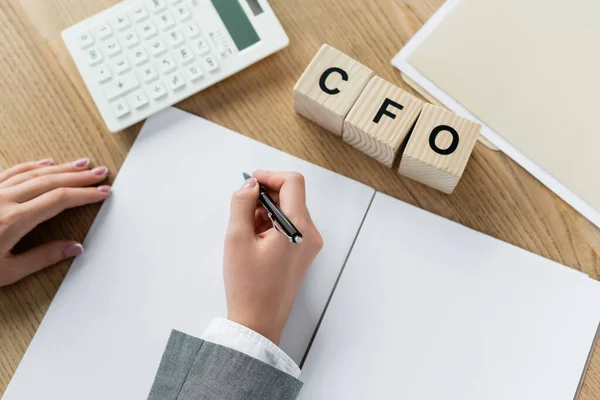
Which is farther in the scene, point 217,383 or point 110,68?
point 110,68

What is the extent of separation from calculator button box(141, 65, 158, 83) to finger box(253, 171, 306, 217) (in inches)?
6.9

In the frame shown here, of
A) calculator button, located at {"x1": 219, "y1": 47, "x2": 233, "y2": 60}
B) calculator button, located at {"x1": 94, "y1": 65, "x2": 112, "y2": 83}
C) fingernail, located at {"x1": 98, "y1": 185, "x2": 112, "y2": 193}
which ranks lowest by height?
fingernail, located at {"x1": 98, "y1": 185, "x2": 112, "y2": 193}

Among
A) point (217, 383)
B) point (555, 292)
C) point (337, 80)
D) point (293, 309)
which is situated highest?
point (337, 80)

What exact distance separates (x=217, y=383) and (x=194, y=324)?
0.34ft

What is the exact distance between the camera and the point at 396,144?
1.86 feet

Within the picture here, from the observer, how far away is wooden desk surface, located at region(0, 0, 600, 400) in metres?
0.63

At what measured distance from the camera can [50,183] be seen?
631 mm

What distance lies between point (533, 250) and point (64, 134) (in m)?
0.58

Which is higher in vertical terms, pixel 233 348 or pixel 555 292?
pixel 555 292

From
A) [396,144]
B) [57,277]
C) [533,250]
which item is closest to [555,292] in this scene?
[533,250]

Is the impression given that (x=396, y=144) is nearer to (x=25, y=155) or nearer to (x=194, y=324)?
(x=194, y=324)

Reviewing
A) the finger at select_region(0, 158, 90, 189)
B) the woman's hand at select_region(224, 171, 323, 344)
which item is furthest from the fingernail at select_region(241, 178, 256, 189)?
the finger at select_region(0, 158, 90, 189)

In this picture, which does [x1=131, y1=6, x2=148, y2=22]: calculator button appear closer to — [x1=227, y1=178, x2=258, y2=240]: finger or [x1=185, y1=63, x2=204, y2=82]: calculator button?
[x1=185, y1=63, x2=204, y2=82]: calculator button

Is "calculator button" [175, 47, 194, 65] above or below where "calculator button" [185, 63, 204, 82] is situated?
above
